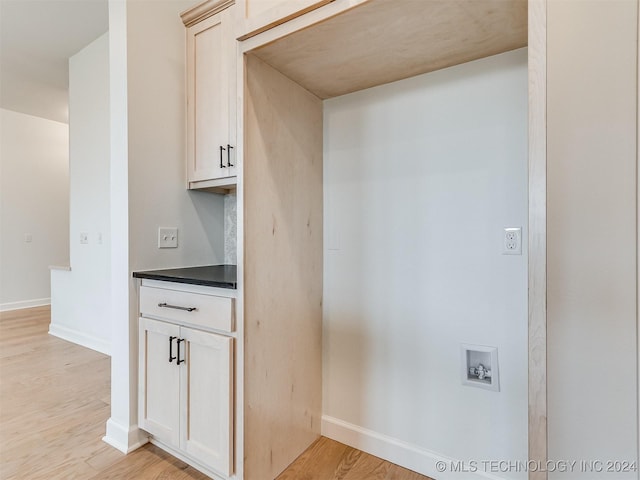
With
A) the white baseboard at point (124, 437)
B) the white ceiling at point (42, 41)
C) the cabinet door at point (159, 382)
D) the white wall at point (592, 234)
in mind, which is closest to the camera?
the white wall at point (592, 234)

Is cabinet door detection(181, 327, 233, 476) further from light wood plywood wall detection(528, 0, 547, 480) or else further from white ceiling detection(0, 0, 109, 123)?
white ceiling detection(0, 0, 109, 123)

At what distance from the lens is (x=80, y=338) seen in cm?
328

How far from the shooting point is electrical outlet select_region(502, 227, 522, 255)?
1291 mm

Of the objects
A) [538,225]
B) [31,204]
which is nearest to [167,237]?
[538,225]

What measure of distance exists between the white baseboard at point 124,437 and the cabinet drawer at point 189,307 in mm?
593

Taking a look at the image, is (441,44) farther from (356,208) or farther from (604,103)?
(356,208)

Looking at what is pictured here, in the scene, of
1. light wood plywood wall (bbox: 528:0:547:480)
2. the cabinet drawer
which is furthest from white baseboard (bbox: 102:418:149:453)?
light wood plywood wall (bbox: 528:0:547:480)

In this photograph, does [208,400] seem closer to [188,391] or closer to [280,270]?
[188,391]

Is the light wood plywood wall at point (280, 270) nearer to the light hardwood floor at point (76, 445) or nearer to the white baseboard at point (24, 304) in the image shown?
the light hardwood floor at point (76, 445)

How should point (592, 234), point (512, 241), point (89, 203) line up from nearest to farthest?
1. point (592, 234)
2. point (512, 241)
3. point (89, 203)

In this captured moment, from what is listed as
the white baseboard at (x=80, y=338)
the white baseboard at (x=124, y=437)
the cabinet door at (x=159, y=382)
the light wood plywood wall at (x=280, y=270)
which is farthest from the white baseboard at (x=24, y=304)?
the light wood plywood wall at (x=280, y=270)

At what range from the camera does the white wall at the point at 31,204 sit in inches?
177

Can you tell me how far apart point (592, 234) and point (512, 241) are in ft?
1.66

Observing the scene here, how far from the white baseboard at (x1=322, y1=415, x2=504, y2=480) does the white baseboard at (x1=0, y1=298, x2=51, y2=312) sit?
507 centimetres
